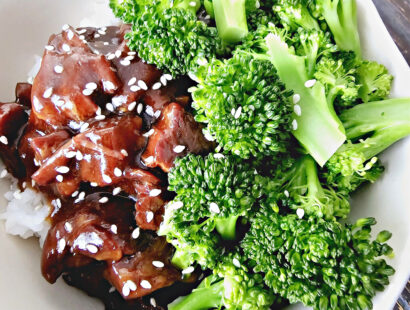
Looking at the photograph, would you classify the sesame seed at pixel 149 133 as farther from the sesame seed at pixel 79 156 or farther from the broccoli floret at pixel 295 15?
the broccoli floret at pixel 295 15

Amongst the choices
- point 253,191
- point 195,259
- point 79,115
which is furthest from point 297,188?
point 79,115

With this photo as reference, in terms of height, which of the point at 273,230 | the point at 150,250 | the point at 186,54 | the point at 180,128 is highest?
the point at 186,54

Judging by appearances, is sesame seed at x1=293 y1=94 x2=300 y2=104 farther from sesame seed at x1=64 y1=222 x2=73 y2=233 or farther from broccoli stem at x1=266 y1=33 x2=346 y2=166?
sesame seed at x1=64 y1=222 x2=73 y2=233

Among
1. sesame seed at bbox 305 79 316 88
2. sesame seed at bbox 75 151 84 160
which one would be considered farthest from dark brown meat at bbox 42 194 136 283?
sesame seed at bbox 305 79 316 88

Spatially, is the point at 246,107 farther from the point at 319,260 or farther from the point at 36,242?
the point at 36,242

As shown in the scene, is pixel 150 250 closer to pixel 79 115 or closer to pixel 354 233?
pixel 79 115
